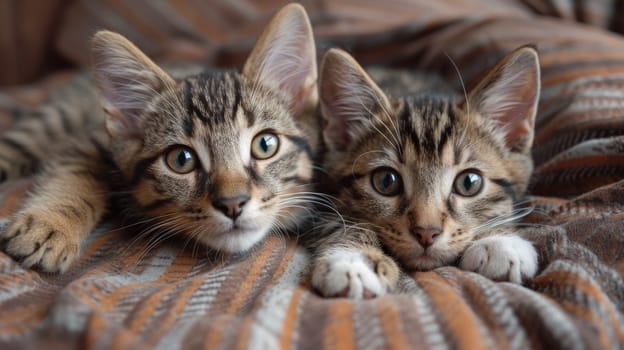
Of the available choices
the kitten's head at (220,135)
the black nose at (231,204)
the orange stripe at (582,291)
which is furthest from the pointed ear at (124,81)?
the orange stripe at (582,291)

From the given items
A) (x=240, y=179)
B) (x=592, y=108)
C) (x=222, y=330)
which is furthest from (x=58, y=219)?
(x=592, y=108)

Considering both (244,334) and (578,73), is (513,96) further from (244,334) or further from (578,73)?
(244,334)

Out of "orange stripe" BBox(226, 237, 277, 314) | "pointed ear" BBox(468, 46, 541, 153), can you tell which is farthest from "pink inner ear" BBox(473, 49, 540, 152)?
"orange stripe" BBox(226, 237, 277, 314)

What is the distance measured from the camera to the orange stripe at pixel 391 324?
0.78 m

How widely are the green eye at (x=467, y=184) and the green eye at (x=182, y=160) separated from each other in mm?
657

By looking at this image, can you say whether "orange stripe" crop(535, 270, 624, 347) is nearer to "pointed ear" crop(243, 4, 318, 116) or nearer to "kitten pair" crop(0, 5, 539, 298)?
"kitten pair" crop(0, 5, 539, 298)

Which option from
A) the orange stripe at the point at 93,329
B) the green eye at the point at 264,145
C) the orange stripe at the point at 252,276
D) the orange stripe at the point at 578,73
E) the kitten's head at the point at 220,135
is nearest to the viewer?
the orange stripe at the point at 93,329

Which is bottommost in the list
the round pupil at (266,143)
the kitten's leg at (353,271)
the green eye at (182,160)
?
the kitten's leg at (353,271)

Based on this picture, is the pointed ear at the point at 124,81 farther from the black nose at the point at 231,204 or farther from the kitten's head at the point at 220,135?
the black nose at the point at 231,204

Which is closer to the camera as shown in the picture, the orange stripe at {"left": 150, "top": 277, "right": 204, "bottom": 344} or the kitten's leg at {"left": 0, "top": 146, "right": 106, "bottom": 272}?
the orange stripe at {"left": 150, "top": 277, "right": 204, "bottom": 344}

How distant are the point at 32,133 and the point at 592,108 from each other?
1.90m

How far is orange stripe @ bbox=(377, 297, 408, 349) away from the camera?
776 millimetres

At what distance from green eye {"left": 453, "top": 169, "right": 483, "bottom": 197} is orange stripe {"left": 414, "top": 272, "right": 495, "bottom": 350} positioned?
31 centimetres

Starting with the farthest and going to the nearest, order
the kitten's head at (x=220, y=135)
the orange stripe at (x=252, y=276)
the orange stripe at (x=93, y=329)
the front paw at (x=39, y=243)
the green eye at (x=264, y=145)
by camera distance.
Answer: the green eye at (x=264, y=145), the kitten's head at (x=220, y=135), the front paw at (x=39, y=243), the orange stripe at (x=252, y=276), the orange stripe at (x=93, y=329)
